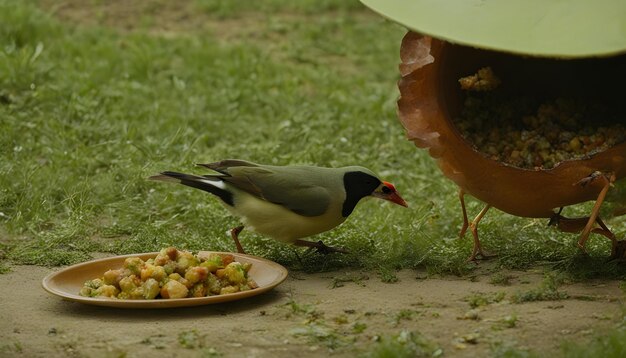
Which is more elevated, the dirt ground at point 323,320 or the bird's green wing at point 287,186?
the bird's green wing at point 287,186

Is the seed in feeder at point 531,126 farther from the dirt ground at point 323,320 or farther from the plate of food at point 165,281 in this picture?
the plate of food at point 165,281

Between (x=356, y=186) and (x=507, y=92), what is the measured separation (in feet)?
3.31

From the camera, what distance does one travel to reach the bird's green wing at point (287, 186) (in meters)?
5.80

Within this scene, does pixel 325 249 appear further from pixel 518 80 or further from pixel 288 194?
pixel 518 80

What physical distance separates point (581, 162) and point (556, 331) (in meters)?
1.08

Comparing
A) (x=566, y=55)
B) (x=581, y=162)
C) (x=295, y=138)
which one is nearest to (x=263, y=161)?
(x=295, y=138)

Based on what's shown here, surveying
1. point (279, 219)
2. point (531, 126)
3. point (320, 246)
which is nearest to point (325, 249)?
point (320, 246)

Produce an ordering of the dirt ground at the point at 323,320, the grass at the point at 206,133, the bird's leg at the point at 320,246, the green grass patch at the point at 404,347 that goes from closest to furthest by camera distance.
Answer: the green grass patch at the point at 404,347
the dirt ground at the point at 323,320
the bird's leg at the point at 320,246
the grass at the point at 206,133

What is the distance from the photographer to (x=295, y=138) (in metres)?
8.52

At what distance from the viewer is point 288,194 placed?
583 cm

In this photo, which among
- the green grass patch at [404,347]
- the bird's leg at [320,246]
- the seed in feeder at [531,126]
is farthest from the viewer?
the bird's leg at [320,246]

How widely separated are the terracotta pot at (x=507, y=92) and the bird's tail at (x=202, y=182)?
1.10 meters

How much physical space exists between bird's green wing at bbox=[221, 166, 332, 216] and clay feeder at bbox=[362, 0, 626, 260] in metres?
0.62

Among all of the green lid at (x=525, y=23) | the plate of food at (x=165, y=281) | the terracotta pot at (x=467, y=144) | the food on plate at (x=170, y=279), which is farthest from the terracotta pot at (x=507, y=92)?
the food on plate at (x=170, y=279)
